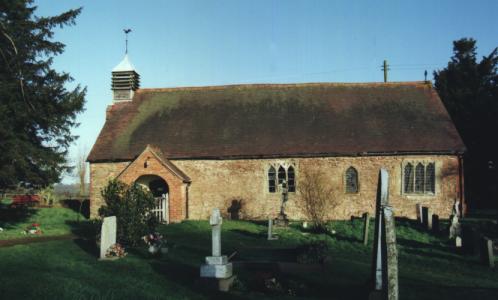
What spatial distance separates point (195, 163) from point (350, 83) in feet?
40.9

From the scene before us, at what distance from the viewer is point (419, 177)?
28062 millimetres

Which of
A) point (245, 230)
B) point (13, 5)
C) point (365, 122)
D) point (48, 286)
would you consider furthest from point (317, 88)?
point (48, 286)

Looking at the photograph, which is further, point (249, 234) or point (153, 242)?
point (249, 234)

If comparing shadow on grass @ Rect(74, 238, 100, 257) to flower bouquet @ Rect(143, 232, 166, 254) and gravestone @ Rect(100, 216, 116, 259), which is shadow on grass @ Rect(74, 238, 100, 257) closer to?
gravestone @ Rect(100, 216, 116, 259)

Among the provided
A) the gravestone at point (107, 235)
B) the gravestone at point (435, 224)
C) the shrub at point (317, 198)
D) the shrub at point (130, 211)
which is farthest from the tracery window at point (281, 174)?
the gravestone at point (107, 235)

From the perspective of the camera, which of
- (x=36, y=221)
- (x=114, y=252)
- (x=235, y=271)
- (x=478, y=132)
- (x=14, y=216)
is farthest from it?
(x=478, y=132)

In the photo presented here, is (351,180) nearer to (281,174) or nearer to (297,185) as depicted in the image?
(297,185)

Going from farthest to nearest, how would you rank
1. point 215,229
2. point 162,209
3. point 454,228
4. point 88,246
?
point 162,209, point 454,228, point 88,246, point 215,229

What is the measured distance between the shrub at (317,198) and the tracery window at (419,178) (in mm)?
4323

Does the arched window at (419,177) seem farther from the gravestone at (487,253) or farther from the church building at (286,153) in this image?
the gravestone at (487,253)

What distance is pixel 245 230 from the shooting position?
2319 centimetres

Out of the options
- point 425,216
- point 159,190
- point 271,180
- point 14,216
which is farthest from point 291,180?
point 14,216

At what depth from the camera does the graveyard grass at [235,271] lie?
35.2 ft

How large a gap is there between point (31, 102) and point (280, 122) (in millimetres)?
15608
